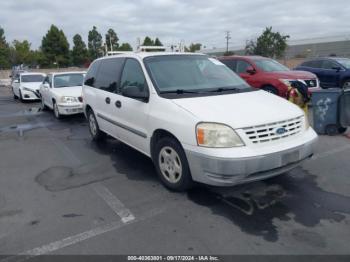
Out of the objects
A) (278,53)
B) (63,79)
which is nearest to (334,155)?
(63,79)

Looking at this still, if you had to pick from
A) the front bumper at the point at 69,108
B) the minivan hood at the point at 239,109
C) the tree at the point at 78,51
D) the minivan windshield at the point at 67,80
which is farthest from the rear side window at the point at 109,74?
the tree at the point at 78,51

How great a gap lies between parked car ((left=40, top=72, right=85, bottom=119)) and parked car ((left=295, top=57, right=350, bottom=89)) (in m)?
9.96

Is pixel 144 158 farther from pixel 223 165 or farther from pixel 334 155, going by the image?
pixel 334 155

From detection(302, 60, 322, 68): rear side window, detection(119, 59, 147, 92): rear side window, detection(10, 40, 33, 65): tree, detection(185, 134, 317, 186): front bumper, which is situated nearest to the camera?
detection(185, 134, 317, 186): front bumper

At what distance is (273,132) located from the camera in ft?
12.1

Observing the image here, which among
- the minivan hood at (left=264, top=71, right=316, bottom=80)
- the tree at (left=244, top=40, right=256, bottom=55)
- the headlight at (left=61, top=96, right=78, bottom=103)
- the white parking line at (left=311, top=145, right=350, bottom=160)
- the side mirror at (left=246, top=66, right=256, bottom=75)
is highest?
the tree at (left=244, top=40, right=256, bottom=55)

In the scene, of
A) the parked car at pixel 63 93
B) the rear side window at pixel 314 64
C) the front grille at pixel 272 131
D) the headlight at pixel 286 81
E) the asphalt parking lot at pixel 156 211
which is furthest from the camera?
the rear side window at pixel 314 64

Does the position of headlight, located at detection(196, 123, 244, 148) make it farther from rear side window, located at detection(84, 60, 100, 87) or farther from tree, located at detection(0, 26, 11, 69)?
tree, located at detection(0, 26, 11, 69)

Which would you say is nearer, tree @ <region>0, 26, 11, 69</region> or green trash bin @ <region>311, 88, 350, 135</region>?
green trash bin @ <region>311, 88, 350, 135</region>

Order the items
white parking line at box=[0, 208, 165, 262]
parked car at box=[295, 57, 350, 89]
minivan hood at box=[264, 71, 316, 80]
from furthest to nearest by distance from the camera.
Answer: parked car at box=[295, 57, 350, 89]
minivan hood at box=[264, 71, 316, 80]
white parking line at box=[0, 208, 165, 262]

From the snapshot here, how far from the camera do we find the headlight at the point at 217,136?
11.6ft

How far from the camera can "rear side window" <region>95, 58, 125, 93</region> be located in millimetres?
5506

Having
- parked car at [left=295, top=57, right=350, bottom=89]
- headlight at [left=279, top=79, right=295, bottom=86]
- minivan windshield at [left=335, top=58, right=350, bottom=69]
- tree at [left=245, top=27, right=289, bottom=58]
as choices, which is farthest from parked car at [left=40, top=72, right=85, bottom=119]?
tree at [left=245, top=27, right=289, bottom=58]

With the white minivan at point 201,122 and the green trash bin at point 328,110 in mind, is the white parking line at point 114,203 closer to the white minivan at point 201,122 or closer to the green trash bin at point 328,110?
the white minivan at point 201,122
